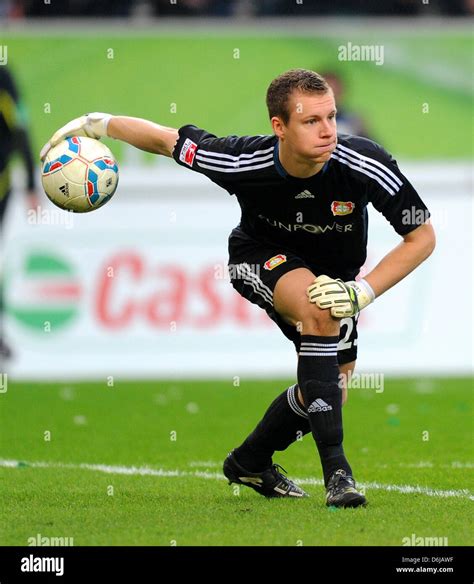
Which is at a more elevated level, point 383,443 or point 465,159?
point 465,159

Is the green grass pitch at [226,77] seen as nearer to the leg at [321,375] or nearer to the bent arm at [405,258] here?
the bent arm at [405,258]

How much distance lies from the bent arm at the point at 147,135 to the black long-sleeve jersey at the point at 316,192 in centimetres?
9

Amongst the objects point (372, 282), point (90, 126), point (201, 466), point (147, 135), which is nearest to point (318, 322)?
point (372, 282)

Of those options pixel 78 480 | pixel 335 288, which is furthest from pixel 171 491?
pixel 335 288

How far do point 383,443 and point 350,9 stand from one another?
919 centimetres

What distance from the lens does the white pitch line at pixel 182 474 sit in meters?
6.91

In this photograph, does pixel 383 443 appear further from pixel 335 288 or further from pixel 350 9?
pixel 350 9

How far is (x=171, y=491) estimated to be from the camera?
7.06 m

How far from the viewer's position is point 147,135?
22.8 feet

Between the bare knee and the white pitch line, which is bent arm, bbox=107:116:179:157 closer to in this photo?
the bare knee

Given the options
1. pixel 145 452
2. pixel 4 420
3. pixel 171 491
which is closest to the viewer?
pixel 171 491

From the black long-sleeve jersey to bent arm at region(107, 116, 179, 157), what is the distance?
0.09 meters

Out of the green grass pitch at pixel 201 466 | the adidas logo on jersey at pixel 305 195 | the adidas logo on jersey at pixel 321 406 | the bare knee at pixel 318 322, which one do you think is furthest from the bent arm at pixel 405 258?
the green grass pitch at pixel 201 466

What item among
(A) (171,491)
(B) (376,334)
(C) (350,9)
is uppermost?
(C) (350,9)
